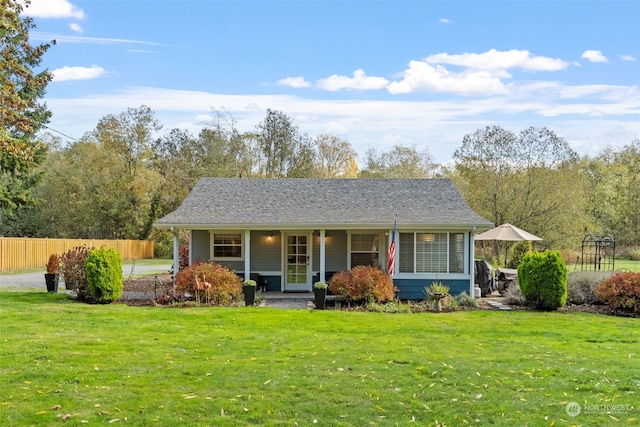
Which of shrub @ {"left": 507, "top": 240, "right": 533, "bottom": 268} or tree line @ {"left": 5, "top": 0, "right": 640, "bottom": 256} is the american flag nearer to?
shrub @ {"left": 507, "top": 240, "right": 533, "bottom": 268}

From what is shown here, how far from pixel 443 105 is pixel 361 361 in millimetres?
19560

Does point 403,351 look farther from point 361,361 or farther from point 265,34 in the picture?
point 265,34

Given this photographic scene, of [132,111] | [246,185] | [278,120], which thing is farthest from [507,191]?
[132,111]

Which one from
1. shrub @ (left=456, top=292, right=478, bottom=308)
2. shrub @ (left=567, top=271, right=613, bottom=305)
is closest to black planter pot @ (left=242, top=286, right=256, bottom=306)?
Answer: shrub @ (left=456, top=292, right=478, bottom=308)

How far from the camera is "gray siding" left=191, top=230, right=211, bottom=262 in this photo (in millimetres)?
18250

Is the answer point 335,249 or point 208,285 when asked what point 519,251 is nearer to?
point 335,249

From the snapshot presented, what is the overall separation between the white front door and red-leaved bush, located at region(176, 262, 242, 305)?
10.7 ft

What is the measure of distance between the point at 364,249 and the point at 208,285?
5.35 meters

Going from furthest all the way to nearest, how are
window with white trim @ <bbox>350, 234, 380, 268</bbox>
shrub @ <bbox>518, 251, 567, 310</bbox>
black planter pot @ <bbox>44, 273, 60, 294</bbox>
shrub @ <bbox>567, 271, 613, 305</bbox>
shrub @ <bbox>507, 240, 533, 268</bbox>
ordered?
shrub @ <bbox>507, 240, 533, 268</bbox>
window with white trim @ <bbox>350, 234, 380, 268</bbox>
black planter pot @ <bbox>44, 273, 60, 294</bbox>
shrub @ <bbox>567, 271, 613, 305</bbox>
shrub @ <bbox>518, 251, 567, 310</bbox>

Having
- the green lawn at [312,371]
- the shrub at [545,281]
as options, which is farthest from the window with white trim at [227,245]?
the shrub at [545,281]

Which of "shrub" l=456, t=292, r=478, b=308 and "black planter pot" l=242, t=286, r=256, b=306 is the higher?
"black planter pot" l=242, t=286, r=256, b=306

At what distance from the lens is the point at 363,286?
15.3 metres

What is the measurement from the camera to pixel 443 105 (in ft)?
84.9

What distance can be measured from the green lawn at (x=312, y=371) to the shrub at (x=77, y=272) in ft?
11.1
